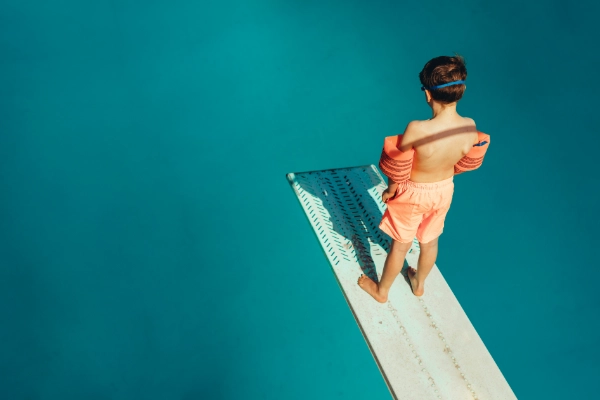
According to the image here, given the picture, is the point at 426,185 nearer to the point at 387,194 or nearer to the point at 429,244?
the point at 387,194

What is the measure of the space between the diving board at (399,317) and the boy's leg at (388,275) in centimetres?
3

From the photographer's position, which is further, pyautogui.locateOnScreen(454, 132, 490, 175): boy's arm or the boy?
pyautogui.locateOnScreen(454, 132, 490, 175): boy's arm

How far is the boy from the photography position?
1381 mm

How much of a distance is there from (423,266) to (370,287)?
0.80 feet

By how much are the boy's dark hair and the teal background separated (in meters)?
1.41

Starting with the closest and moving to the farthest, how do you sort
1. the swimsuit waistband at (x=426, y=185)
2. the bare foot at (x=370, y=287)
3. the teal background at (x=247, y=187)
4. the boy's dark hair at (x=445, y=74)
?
1. the boy's dark hair at (x=445, y=74)
2. the swimsuit waistband at (x=426, y=185)
3. the bare foot at (x=370, y=287)
4. the teal background at (x=247, y=187)

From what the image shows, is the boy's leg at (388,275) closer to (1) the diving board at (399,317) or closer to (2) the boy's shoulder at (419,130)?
(1) the diving board at (399,317)

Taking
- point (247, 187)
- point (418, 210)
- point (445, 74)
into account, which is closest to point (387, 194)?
point (418, 210)

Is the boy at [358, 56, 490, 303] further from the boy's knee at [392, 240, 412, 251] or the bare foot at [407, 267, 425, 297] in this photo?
the bare foot at [407, 267, 425, 297]

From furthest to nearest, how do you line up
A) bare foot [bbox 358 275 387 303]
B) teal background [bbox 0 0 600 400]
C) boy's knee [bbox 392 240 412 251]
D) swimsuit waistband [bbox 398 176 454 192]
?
teal background [bbox 0 0 600 400], bare foot [bbox 358 275 387 303], boy's knee [bbox 392 240 412 251], swimsuit waistband [bbox 398 176 454 192]

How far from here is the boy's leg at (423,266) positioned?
1.80 metres

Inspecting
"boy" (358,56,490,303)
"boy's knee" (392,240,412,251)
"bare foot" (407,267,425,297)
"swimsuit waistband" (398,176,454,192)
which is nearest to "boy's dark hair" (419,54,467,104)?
"boy" (358,56,490,303)

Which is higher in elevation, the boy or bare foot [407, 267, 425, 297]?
the boy

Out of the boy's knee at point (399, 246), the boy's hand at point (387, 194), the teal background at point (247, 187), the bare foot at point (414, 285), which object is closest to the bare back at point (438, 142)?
the boy's hand at point (387, 194)
